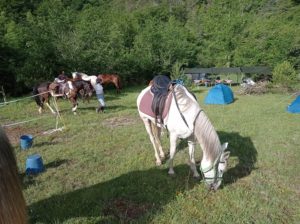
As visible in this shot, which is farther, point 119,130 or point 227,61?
point 227,61

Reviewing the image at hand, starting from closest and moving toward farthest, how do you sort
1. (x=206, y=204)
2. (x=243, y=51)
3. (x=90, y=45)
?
(x=206, y=204), (x=90, y=45), (x=243, y=51)

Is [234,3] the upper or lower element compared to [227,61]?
upper

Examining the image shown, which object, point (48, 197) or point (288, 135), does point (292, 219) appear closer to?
point (48, 197)

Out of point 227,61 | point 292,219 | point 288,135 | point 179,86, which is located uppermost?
point 179,86

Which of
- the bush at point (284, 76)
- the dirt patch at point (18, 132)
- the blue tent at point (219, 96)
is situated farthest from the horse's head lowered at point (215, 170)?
the bush at point (284, 76)

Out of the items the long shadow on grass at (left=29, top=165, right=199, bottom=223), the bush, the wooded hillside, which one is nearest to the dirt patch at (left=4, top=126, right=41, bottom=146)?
the long shadow on grass at (left=29, top=165, right=199, bottom=223)

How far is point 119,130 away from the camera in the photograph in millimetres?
8688

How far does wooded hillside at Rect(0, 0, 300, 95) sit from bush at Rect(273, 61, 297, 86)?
433 cm

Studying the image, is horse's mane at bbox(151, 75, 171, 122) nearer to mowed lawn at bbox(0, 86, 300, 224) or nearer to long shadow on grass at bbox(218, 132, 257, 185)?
mowed lawn at bbox(0, 86, 300, 224)

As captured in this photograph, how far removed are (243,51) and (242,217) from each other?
22990 mm

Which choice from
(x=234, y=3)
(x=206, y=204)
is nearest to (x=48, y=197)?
(x=206, y=204)

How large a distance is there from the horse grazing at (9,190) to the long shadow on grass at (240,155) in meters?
3.60

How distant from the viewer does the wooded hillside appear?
16922 mm

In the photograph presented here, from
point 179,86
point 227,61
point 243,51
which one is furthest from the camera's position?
point 227,61
